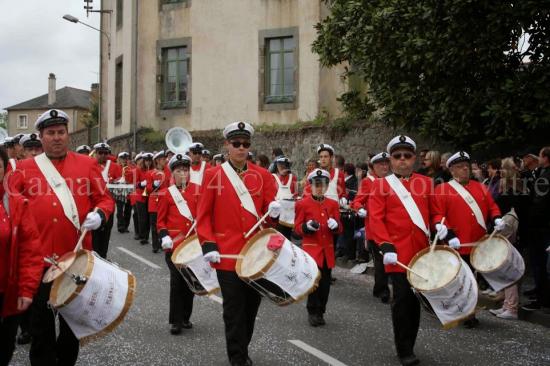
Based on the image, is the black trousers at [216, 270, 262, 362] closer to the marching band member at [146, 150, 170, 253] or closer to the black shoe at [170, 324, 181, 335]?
the black shoe at [170, 324, 181, 335]

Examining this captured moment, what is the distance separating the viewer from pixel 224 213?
6.62 meters

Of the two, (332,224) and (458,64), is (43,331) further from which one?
(458,64)

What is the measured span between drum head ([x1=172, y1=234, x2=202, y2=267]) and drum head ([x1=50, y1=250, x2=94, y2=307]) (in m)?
2.44

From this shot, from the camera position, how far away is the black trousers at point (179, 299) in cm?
794

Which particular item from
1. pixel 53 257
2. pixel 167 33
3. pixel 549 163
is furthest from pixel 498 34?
pixel 167 33

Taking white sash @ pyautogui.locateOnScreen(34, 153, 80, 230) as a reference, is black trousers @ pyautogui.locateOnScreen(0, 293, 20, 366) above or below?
below

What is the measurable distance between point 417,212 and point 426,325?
2164 mm

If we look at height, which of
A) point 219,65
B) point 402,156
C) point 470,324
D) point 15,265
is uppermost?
point 219,65

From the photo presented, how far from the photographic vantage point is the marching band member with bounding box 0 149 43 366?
4582 mm

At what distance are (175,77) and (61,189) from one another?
76.8 ft

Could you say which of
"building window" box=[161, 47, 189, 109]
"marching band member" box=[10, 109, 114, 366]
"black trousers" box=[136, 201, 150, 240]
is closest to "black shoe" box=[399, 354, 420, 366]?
"marching band member" box=[10, 109, 114, 366]

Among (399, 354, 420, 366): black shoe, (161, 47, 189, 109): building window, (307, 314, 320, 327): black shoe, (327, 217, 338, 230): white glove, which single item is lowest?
(307, 314, 320, 327): black shoe

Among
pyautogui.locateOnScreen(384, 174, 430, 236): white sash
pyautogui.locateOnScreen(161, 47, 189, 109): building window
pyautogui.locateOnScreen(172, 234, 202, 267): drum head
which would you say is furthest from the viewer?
pyautogui.locateOnScreen(161, 47, 189, 109): building window

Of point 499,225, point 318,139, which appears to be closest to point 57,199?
point 499,225
